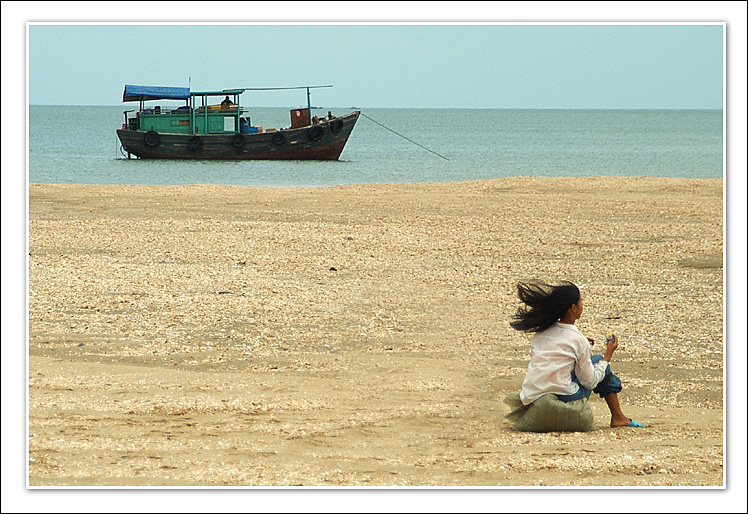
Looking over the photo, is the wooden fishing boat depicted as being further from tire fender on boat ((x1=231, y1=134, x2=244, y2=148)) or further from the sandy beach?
the sandy beach

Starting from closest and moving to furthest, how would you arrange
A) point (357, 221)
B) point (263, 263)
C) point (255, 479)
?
point (255, 479) < point (263, 263) < point (357, 221)

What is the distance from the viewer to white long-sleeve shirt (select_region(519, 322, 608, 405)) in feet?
13.8

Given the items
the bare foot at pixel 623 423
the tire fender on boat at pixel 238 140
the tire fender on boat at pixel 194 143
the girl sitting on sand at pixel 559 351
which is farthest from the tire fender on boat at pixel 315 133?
the bare foot at pixel 623 423

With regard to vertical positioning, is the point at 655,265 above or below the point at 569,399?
above

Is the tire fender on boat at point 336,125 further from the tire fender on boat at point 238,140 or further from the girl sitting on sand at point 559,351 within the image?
the girl sitting on sand at point 559,351

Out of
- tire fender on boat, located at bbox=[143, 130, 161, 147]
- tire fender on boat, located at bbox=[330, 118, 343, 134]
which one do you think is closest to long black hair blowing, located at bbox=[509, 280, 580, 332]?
tire fender on boat, located at bbox=[330, 118, 343, 134]

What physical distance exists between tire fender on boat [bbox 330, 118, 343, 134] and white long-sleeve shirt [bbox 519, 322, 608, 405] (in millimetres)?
30449

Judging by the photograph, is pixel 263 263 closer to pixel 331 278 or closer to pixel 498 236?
pixel 331 278

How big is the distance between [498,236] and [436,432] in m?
6.96

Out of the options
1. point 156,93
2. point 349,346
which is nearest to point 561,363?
point 349,346

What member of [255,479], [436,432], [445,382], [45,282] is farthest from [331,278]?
[255,479]

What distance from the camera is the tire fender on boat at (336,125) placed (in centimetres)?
3409

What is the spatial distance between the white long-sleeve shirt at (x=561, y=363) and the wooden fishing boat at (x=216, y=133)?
2949cm

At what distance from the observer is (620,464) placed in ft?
12.4
